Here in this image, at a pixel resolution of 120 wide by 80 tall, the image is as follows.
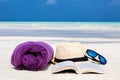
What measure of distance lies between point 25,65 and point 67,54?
0.71m

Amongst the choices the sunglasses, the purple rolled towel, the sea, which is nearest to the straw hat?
the sunglasses

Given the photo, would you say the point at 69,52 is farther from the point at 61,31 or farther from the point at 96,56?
the point at 61,31

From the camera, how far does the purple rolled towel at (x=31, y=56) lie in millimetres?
4570

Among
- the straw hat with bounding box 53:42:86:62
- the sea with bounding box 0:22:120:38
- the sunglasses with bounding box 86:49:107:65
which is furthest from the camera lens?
the sea with bounding box 0:22:120:38

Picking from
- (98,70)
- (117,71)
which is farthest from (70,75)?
(117,71)

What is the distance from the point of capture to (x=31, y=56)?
4617 mm

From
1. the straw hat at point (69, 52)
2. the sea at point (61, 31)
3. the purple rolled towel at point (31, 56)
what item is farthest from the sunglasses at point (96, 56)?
the sea at point (61, 31)

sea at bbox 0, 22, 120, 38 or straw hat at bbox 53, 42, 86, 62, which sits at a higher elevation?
straw hat at bbox 53, 42, 86, 62

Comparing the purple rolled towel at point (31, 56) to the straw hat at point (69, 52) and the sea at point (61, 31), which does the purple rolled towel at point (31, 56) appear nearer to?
the straw hat at point (69, 52)

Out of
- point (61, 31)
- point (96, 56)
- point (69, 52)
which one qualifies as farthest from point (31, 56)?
point (61, 31)

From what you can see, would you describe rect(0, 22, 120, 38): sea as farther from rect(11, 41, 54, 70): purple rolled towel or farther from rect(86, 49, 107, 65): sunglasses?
rect(11, 41, 54, 70): purple rolled towel

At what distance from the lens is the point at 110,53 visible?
6.75 metres

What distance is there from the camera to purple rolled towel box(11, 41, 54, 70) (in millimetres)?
4570

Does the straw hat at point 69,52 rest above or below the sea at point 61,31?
above
